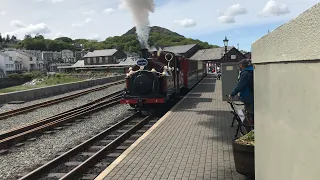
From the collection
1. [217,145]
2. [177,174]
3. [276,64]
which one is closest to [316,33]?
[276,64]

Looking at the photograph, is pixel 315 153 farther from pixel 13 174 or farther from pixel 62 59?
pixel 62 59

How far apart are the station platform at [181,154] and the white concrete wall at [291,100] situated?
217 cm

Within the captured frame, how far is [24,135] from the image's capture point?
10156mm

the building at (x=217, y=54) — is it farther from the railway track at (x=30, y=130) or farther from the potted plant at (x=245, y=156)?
the potted plant at (x=245, y=156)

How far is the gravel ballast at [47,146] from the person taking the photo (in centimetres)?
734

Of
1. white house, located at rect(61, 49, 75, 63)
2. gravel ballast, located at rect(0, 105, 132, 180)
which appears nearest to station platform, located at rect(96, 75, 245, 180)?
gravel ballast, located at rect(0, 105, 132, 180)

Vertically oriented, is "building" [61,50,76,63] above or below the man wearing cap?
above

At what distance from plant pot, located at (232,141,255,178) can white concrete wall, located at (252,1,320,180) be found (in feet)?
4.06

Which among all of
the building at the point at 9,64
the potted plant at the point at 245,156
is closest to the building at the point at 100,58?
the building at the point at 9,64

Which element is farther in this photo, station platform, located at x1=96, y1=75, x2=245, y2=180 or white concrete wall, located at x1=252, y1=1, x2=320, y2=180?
station platform, located at x1=96, y1=75, x2=245, y2=180

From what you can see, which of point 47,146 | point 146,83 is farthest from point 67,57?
point 47,146

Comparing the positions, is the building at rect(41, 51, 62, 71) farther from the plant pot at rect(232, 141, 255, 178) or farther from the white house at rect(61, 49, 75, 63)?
the plant pot at rect(232, 141, 255, 178)

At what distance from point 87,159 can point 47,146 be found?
7.52ft

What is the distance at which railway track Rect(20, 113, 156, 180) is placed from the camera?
664 centimetres
